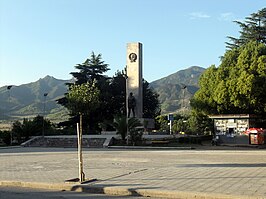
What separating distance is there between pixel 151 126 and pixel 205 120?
22.0 feet

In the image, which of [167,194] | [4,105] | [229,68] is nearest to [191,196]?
[167,194]

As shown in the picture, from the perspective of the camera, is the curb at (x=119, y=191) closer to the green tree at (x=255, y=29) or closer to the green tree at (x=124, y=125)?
the green tree at (x=124, y=125)

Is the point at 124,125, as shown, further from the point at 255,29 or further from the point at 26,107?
the point at 26,107

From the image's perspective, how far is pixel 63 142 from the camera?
3819 cm

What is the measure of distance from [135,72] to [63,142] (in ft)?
41.8

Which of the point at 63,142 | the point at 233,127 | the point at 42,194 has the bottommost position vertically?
the point at 42,194

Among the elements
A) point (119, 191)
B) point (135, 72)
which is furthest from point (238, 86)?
point (119, 191)

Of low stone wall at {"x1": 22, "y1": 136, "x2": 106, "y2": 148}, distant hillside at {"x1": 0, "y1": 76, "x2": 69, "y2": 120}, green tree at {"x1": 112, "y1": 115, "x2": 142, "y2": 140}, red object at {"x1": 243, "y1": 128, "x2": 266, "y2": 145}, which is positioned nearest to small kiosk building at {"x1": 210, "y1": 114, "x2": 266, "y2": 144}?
red object at {"x1": 243, "y1": 128, "x2": 266, "y2": 145}

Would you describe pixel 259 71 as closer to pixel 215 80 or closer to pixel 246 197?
pixel 215 80

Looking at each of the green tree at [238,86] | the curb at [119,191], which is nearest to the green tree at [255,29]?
the green tree at [238,86]

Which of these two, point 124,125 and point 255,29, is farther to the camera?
point 255,29

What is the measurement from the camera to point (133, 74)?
4619 centimetres

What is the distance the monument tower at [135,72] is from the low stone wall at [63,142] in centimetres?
1044

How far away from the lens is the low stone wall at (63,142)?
36.1 meters
